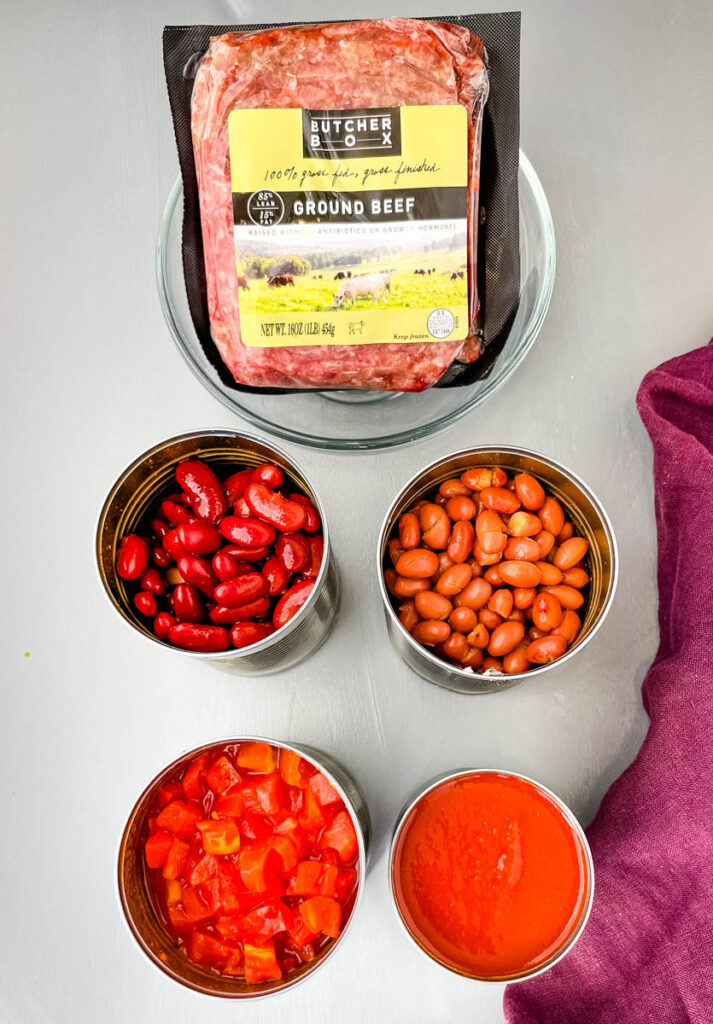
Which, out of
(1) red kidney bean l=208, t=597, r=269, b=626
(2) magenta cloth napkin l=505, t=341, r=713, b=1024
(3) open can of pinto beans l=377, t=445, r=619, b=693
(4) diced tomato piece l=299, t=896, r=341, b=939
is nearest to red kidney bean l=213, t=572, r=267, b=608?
(1) red kidney bean l=208, t=597, r=269, b=626

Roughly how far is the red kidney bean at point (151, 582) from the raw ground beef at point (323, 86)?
0.25 m

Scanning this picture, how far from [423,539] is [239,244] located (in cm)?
37

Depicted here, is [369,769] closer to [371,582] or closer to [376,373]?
[371,582]

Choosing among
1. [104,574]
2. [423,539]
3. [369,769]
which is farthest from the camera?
[369,769]

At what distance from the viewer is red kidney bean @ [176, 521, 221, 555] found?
0.80 meters

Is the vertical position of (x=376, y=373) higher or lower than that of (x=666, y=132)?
lower

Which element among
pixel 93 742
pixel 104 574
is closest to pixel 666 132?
pixel 104 574

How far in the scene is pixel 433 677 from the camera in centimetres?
92

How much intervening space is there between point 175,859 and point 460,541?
1.54 feet

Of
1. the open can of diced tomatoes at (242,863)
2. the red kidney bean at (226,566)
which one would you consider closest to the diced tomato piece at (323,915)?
the open can of diced tomatoes at (242,863)

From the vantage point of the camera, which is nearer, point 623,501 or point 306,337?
point 306,337

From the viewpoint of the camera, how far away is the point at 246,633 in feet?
2.55

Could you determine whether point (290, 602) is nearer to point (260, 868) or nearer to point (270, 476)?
point (270, 476)

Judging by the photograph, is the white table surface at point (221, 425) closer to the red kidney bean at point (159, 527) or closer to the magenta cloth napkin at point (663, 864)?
the magenta cloth napkin at point (663, 864)
